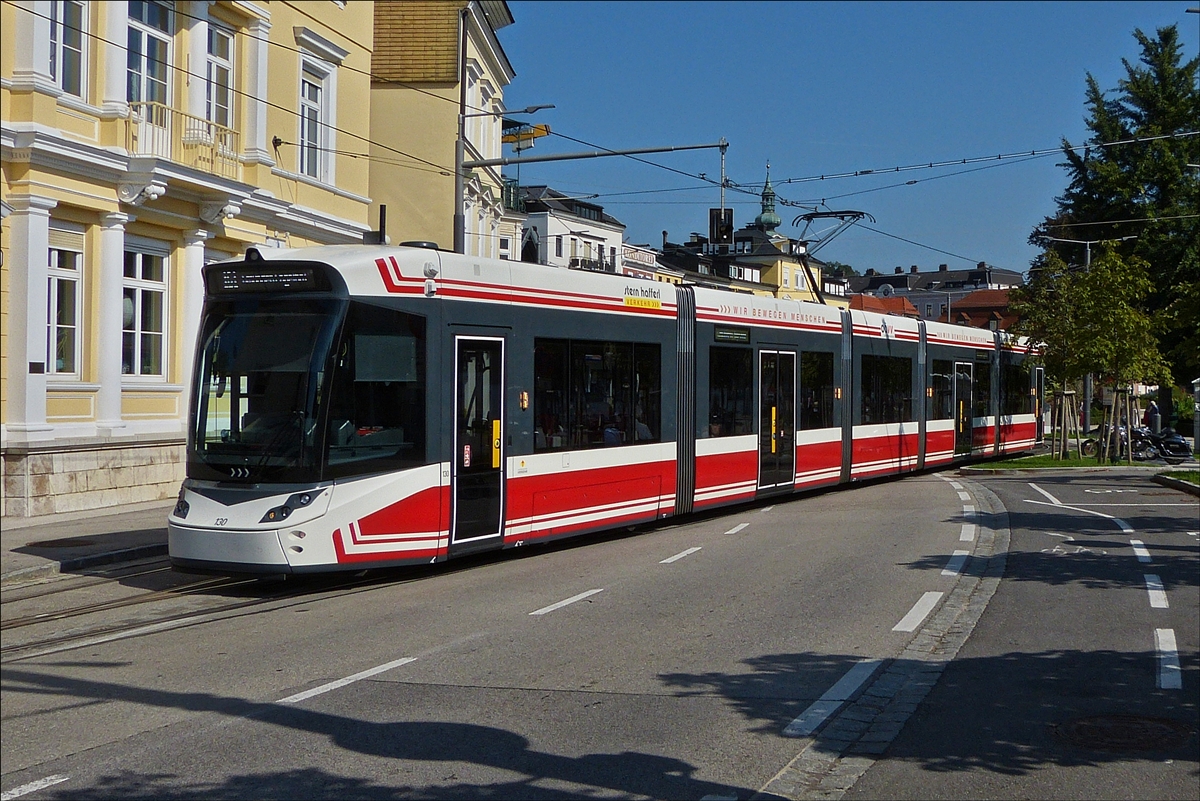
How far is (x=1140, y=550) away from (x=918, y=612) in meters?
5.68

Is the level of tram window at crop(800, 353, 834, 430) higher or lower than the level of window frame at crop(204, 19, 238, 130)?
lower

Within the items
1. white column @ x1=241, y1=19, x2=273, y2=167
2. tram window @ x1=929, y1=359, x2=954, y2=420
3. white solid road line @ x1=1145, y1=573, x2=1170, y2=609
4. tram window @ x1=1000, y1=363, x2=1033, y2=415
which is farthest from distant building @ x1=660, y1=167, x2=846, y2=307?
white solid road line @ x1=1145, y1=573, x2=1170, y2=609

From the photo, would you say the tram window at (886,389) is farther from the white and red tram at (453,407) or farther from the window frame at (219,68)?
the window frame at (219,68)

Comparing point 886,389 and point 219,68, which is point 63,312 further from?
point 886,389

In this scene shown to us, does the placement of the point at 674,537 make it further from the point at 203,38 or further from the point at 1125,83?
the point at 1125,83

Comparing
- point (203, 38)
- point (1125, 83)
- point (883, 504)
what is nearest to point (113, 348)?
point (203, 38)

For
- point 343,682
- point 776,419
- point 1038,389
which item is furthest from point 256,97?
point 1038,389

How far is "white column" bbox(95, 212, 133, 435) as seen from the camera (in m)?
18.4

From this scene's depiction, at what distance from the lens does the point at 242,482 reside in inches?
421

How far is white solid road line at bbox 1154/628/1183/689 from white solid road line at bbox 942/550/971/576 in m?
3.20

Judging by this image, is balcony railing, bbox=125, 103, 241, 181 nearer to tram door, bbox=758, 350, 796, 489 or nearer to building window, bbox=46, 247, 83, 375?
building window, bbox=46, 247, 83, 375

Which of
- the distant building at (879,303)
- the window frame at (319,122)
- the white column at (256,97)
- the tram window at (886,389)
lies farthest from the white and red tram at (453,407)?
the distant building at (879,303)

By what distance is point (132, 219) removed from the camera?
19.0m

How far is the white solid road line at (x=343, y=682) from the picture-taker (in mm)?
6812
